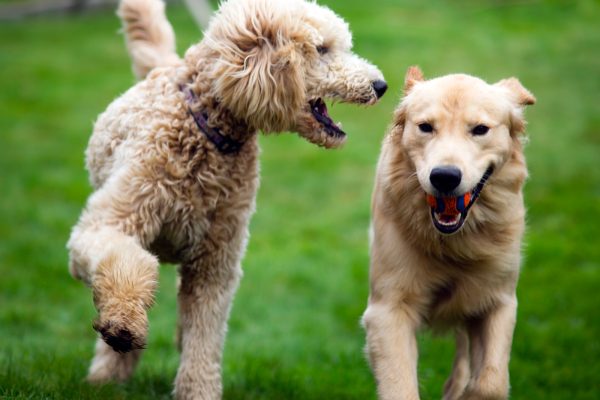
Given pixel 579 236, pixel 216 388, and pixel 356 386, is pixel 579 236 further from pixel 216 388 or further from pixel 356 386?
pixel 216 388

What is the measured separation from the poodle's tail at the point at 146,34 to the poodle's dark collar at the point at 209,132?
1.00 m

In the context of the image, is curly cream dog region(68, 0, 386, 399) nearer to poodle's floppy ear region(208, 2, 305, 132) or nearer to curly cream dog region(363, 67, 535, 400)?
poodle's floppy ear region(208, 2, 305, 132)

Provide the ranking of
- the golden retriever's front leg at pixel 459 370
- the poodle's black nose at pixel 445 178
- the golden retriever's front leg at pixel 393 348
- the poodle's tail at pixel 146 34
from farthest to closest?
the poodle's tail at pixel 146 34 < the golden retriever's front leg at pixel 459 370 < the golden retriever's front leg at pixel 393 348 < the poodle's black nose at pixel 445 178

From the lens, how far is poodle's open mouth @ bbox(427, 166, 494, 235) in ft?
15.1

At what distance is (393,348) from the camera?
4.82m

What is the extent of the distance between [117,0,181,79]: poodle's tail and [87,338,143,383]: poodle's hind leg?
1.78 metres

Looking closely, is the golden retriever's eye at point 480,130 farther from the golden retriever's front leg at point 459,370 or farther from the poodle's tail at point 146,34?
the poodle's tail at point 146,34

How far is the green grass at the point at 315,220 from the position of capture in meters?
6.57

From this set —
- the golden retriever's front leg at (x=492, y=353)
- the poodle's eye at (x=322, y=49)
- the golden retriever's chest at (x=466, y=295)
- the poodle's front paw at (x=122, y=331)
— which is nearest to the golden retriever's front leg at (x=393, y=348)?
the golden retriever's chest at (x=466, y=295)

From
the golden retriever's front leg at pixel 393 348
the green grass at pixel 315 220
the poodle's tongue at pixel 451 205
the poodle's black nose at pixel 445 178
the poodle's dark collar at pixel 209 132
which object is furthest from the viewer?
the green grass at pixel 315 220

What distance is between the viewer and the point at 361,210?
11.3 m

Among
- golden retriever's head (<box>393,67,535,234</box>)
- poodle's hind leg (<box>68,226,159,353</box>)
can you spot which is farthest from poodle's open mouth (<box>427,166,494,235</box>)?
poodle's hind leg (<box>68,226,159,353</box>)

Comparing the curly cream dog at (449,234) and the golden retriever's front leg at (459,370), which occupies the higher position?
the curly cream dog at (449,234)

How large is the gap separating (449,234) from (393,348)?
640mm
